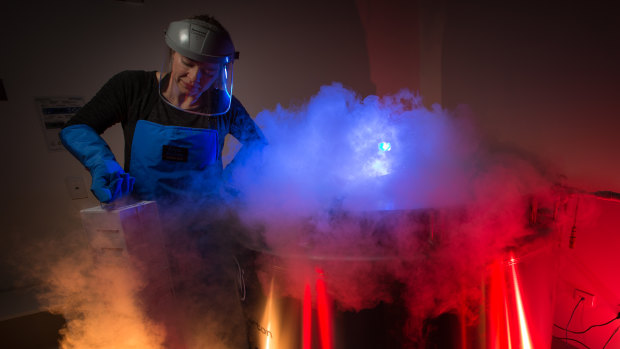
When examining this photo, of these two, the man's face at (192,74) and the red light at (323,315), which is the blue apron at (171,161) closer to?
the man's face at (192,74)

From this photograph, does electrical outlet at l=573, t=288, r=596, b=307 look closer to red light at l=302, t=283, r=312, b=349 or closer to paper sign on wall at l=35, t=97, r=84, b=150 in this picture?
red light at l=302, t=283, r=312, b=349

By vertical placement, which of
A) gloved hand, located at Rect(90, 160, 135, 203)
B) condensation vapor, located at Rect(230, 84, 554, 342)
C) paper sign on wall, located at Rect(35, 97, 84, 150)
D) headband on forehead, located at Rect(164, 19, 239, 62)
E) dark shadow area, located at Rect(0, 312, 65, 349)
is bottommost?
dark shadow area, located at Rect(0, 312, 65, 349)

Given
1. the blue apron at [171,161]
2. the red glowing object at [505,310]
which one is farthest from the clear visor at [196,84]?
the red glowing object at [505,310]

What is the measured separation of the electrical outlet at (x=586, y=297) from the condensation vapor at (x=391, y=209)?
644 mm

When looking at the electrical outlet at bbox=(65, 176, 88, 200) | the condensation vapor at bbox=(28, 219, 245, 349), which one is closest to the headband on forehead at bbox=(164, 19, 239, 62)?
the condensation vapor at bbox=(28, 219, 245, 349)

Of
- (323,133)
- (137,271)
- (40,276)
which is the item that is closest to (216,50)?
(323,133)

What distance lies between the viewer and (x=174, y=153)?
1134 millimetres

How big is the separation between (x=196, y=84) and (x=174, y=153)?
0.88ft

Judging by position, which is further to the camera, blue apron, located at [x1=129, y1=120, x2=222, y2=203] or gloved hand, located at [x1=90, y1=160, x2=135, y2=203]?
blue apron, located at [x1=129, y1=120, x2=222, y2=203]

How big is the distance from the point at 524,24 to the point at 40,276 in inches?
108

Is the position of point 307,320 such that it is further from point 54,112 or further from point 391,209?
point 54,112

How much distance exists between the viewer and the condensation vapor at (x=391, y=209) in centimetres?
84

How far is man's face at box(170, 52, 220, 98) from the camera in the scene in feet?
3.39

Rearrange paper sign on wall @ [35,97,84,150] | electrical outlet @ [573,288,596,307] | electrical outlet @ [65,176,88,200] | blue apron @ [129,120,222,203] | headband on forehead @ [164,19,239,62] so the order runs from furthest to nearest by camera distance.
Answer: electrical outlet @ [65,176,88,200] < paper sign on wall @ [35,97,84,150] < electrical outlet @ [573,288,596,307] < blue apron @ [129,120,222,203] < headband on forehead @ [164,19,239,62]
